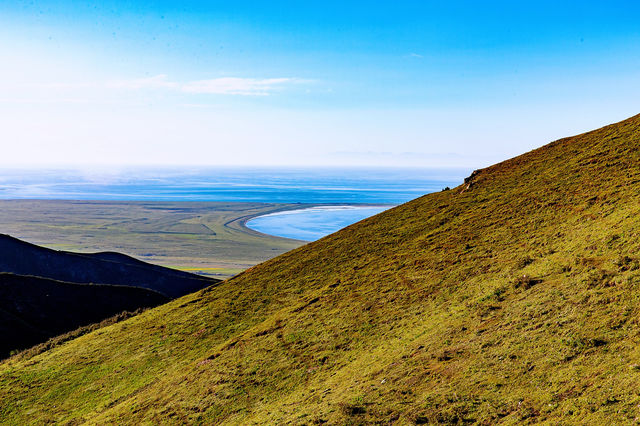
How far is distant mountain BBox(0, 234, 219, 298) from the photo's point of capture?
9200cm

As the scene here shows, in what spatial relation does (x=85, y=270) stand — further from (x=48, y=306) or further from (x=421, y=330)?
(x=421, y=330)

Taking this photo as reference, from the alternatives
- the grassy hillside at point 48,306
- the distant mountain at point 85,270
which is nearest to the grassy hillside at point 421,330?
the grassy hillside at point 48,306

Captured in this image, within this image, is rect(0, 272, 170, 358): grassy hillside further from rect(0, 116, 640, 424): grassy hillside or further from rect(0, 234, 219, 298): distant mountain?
rect(0, 234, 219, 298): distant mountain

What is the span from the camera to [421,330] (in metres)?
24.2

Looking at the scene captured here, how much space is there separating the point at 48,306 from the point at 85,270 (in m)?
35.9

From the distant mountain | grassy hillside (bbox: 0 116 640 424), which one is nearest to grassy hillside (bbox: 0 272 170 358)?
grassy hillside (bbox: 0 116 640 424)

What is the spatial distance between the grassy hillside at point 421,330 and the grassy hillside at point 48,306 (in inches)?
393

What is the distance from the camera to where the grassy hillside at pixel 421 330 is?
1672 centimetres

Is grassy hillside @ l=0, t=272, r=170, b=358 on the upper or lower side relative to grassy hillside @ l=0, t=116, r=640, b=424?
lower

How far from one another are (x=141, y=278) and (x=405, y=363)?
87962mm

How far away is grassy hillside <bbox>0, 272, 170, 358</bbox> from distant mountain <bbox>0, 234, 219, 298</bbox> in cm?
2360

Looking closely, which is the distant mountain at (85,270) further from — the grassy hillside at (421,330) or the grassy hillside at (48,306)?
the grassy hillside at (421,330)

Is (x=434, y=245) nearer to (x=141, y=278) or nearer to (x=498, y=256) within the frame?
(x=498, y=256)

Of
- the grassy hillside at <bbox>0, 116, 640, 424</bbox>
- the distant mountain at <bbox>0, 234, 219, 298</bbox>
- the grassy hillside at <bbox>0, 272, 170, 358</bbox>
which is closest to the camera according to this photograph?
the grassy hillside at <bbox>0, 116, 640, 424</bbox>
